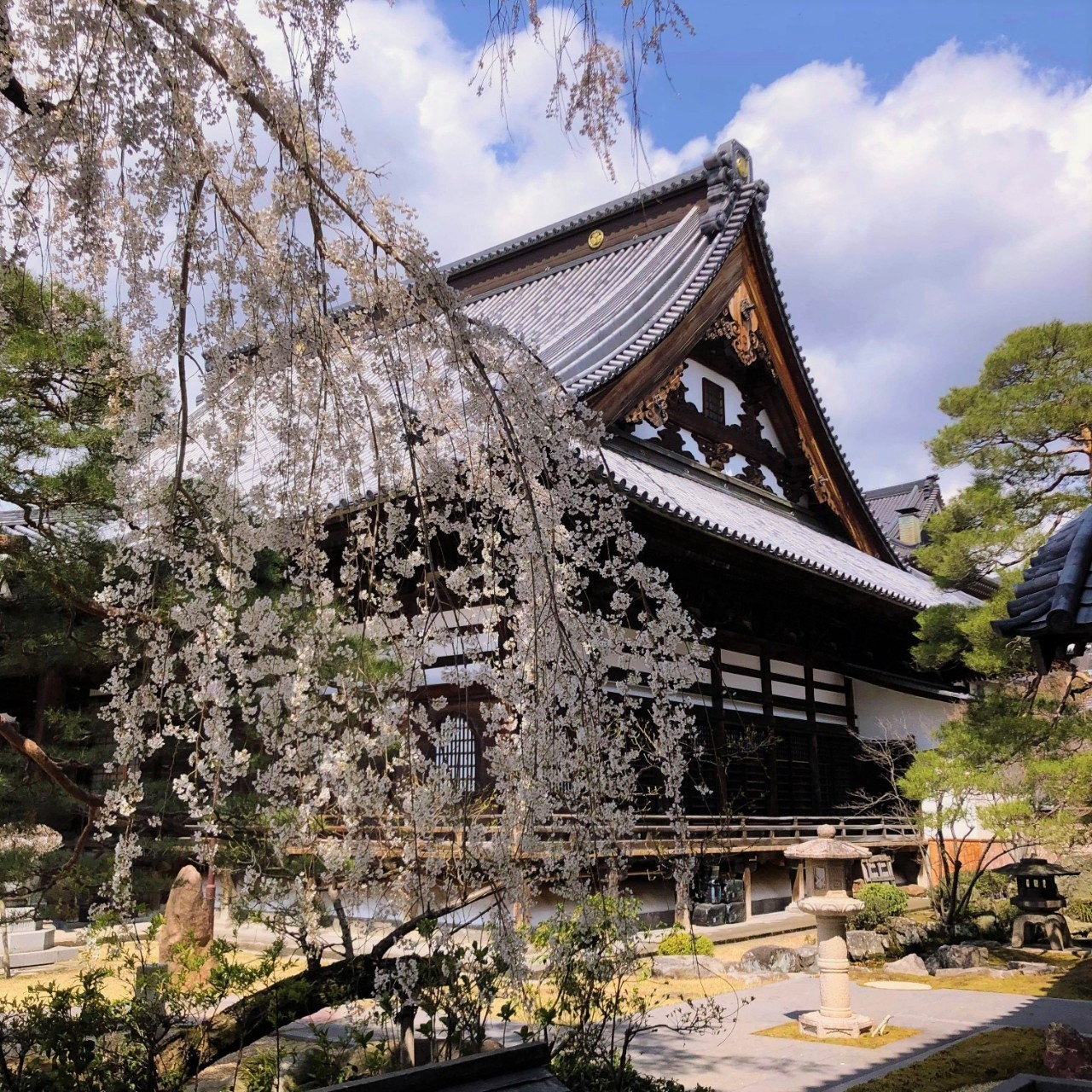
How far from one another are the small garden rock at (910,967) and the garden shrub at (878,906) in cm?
151

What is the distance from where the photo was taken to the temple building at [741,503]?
10.8 m

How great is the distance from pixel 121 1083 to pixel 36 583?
2.81 metres

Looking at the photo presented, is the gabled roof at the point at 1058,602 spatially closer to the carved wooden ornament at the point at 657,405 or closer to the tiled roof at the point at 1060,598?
the tiled roof at the point at 1060,598

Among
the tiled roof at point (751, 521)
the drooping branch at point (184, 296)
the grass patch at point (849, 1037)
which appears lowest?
the grass patch at point (849, 1037)

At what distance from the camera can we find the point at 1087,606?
12.3 ft

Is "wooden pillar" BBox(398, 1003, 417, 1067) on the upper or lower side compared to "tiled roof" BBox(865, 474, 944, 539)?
lower

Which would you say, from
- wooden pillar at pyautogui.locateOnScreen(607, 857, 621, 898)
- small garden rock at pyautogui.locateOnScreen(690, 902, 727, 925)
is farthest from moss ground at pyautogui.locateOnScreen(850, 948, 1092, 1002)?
wooden pillar at pyautogui.locateOnScreen(607, 857, 621, 898)

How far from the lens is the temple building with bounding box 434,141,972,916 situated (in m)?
10.8

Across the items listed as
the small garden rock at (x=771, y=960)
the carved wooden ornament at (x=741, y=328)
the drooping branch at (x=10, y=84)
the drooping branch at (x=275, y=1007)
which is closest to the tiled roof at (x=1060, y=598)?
the drooping branch at (x=275, y=1007)

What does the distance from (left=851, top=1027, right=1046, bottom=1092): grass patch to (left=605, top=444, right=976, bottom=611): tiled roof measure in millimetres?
4399

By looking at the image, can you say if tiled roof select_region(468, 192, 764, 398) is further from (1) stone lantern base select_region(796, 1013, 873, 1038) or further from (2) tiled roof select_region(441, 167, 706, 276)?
(1) stone lantern base select_region(796, 1013, 873, 1038)

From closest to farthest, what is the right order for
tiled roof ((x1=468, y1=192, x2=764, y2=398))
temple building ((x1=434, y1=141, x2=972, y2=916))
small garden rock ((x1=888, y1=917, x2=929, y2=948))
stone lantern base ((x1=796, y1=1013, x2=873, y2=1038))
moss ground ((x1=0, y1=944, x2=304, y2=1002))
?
stone lantern base ((x1=796, y1=1013, x2=873, y2=1038)) < moss ground ((x1=0, y1=944, x2=304, y2=1002)) < small garden rock ((x1=888, y1=917, x2=929, y2=948)) < temple building ((x1=434, y1=141, x2=972, y2=916)) < tiled roof ((x1=468, y1=192, x2=764, y2=398))

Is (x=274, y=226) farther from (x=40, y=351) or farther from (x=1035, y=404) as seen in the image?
(x=1035, y=404)

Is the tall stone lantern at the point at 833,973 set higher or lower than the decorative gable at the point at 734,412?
lower
